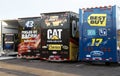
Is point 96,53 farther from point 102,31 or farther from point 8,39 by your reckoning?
point 8,39

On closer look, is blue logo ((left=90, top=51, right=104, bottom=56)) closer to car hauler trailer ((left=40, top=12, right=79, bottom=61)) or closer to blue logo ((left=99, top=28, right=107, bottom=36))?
blue logo ((left=99, top=28, right=107, bottom=36))

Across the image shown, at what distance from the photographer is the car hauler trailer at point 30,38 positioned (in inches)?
746

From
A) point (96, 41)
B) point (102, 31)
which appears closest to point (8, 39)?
point (96, 41)

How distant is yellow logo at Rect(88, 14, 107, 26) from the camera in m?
15.6

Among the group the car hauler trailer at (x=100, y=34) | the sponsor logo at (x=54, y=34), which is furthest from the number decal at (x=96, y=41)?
the sponsor logo at (x=54, y=34)

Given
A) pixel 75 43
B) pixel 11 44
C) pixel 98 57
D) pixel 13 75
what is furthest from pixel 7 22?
pixel 13 75

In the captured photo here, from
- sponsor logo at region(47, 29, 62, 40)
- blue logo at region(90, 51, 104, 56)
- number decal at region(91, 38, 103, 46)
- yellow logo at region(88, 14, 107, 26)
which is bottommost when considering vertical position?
blue logo at region(90, 51, 104, 56)

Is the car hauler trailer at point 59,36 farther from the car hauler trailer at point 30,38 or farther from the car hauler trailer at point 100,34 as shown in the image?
the car hauler trailer at point 100,34

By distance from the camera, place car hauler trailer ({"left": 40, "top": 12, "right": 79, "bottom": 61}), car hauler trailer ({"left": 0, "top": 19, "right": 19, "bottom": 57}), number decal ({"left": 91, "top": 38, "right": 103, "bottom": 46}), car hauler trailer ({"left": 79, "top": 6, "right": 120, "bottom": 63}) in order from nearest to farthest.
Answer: car hauler trailer ({"left": 79, "top": 6, "right": 120, "bottom": 63}) → number decal ({"left": 91, "top": 38, "right": 103, "bottom": 46}) → car hauler trailer ({"left": 40, "top": 12, "right": 79, "bottom": 61}) → car hauler trailer ({"left": 0, "top": 19, "right": 19, "bottom": 57})

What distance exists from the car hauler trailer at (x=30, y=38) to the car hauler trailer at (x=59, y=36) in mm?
858

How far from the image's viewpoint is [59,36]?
57.3 feet

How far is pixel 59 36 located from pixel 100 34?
2.63m

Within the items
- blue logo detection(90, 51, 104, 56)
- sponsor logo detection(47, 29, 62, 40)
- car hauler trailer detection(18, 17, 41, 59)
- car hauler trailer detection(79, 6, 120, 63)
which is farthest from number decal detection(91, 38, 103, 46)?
car hauler trailer detection(18, 17, 41, 59)

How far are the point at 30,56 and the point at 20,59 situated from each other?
3.19 ft
